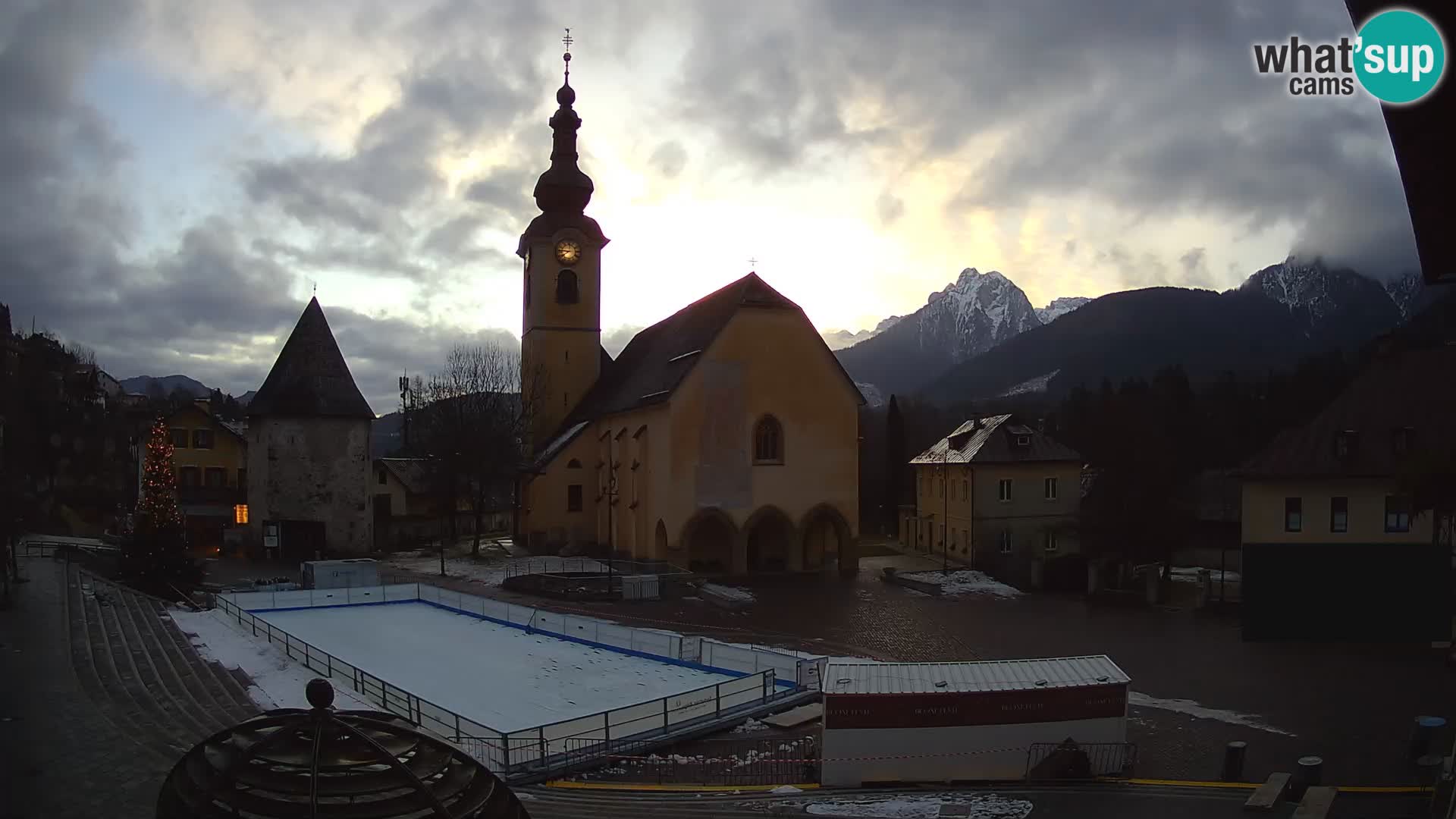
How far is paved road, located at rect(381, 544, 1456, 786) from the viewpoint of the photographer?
15.0 metres

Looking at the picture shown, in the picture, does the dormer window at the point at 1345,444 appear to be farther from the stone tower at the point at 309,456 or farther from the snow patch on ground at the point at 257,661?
the stone tower at the point at 309,456

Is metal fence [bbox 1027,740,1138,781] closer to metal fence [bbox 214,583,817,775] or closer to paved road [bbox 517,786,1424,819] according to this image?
paved road [bbox 517,786,1424,819]

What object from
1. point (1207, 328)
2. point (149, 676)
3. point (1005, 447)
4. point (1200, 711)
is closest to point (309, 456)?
point (149, 676)

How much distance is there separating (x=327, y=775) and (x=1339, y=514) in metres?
26.8

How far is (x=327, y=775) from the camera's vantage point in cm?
388

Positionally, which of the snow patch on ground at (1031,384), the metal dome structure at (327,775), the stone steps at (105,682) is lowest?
the stone steps at (105,682)

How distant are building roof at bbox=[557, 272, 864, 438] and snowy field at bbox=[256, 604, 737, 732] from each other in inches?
538

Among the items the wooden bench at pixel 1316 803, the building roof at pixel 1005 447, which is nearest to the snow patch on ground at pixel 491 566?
the building roof at pixel 1005 447

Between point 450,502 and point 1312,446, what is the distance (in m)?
39.6

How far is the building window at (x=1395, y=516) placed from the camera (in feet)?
78.6

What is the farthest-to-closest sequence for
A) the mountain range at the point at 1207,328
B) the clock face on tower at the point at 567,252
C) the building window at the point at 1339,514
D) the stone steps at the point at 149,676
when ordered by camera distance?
the mountain range at the point at 1207,328, the clock face on tower at the point at 567,252, the building window at the point at 1339,514, the stone steps at the point at 149,676

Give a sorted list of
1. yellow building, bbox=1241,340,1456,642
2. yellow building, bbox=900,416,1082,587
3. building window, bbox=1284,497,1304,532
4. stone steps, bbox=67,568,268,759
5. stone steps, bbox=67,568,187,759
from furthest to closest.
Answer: yellow building, bbox=900,416,1082,587
building window, bbox=1284,497,1304,532
yellow building, bbox=1241,340,1456,642
stone steps, bbox=67,568,268,759
stone steps, bbox=67,568,187,759

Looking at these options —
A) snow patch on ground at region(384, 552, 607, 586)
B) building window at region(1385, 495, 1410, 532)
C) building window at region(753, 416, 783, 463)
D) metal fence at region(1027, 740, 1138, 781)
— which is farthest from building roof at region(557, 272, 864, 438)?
metal fence at region(1027, 740, 1138, 781)

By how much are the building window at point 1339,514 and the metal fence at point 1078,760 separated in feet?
46.3
